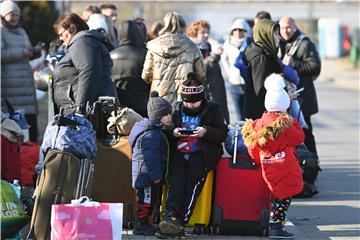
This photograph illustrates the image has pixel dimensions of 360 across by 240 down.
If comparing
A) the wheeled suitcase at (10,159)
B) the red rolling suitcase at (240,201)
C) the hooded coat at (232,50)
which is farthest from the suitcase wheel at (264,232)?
the hooded coat at (232,50)

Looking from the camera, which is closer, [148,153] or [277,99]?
[148,153]

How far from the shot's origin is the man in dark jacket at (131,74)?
1095cm

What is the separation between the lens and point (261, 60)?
9.98m

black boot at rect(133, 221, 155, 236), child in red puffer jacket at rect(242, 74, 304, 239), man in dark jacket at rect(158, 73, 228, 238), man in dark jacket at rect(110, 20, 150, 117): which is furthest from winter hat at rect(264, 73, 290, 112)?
man in dark jacket at rect(110, 20, 150, 117)

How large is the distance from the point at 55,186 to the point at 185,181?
4.05ft

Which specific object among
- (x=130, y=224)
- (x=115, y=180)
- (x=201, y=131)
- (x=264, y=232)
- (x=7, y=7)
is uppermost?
(x=7, y=7)

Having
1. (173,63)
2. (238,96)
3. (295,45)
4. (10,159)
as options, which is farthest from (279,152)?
(238,96)

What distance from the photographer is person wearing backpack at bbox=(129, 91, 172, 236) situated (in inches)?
319

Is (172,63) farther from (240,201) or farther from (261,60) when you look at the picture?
(240,201)

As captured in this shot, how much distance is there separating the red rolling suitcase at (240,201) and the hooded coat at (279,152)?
0.48 feet

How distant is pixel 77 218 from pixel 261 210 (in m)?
2.07

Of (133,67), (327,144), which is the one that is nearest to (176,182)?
(133,67)

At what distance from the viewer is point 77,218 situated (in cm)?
688

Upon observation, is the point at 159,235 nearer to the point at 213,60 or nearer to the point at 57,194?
the point at 57,194
